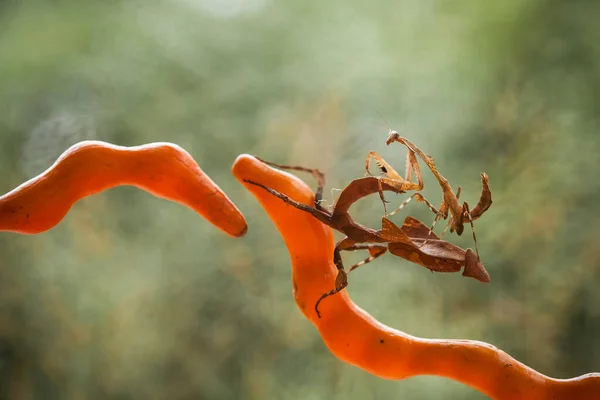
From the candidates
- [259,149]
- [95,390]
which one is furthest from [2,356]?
[259,149]

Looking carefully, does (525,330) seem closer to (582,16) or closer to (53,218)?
(582,16)

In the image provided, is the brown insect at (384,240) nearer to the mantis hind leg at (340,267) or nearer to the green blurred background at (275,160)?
the mantis hind leg at (340,267)

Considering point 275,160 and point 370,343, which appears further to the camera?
point 275,160

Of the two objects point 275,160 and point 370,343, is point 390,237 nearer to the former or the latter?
point 370,343

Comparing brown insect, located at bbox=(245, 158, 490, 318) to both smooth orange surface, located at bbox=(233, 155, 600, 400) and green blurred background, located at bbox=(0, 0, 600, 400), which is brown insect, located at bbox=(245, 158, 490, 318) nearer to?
smooth orange surface, located at bbox=(233, 155, 600, 400)

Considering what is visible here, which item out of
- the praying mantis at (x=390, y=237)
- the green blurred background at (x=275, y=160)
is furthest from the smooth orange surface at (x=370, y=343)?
the green blurred background at (x=275, y=160)

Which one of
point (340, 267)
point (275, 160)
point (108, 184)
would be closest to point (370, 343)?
point (340, 267)

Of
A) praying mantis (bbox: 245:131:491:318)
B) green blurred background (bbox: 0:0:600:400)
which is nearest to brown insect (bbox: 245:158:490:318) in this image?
praying mantis (bbox: 245:131:491:318)
